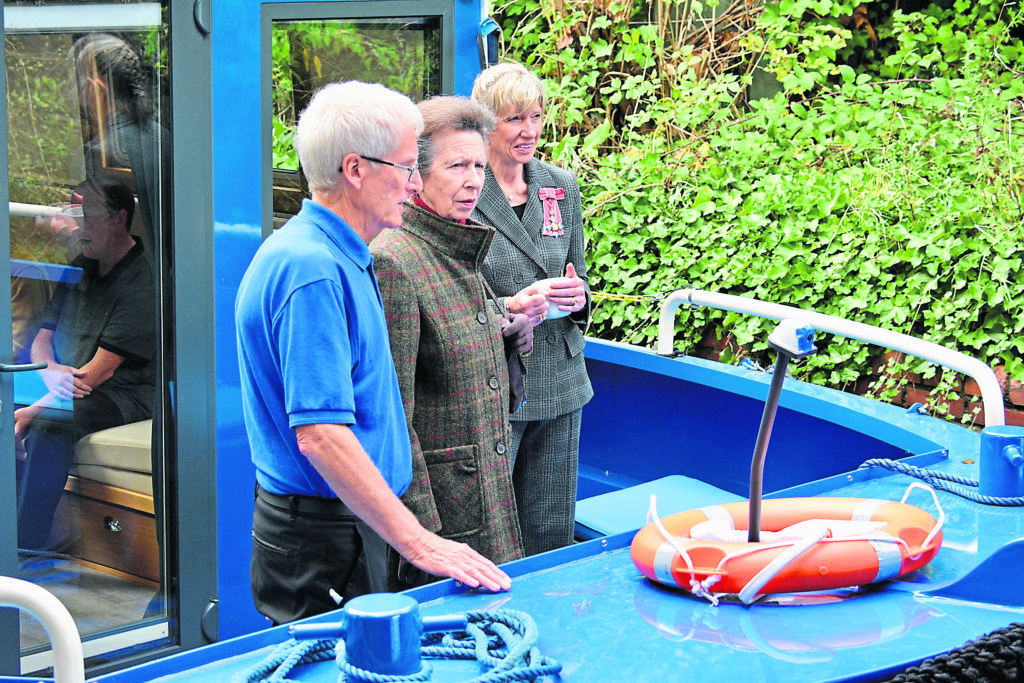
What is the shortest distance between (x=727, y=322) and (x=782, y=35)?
372 centimetres

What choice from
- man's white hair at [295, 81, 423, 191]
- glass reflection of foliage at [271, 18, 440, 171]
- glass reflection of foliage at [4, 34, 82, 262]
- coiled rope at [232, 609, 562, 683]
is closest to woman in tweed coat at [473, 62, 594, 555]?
glass reflection of foliage at [271, 18, 440, 171]

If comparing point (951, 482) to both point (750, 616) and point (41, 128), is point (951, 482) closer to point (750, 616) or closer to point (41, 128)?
point (750, 616)

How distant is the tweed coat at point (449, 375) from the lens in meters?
2.23

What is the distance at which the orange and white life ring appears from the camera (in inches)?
70.1

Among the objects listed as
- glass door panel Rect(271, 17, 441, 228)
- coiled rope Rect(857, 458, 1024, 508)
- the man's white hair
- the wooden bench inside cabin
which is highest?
glass door panel Rect(271, 17, 441, 228)

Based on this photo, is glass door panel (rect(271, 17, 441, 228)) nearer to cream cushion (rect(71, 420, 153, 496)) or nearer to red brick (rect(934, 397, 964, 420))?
cream cushion (rect(71, 420, 153, 496))

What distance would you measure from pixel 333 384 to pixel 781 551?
80cm

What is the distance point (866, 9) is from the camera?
8.00m

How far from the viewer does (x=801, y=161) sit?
6691 millimetres

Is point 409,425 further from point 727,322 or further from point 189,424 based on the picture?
point 727,322

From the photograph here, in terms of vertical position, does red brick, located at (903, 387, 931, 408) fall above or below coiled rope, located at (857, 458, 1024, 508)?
below

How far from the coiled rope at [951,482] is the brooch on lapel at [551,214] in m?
1.08

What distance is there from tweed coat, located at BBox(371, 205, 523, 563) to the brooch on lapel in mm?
681

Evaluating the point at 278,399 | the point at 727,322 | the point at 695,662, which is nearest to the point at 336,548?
the point at 278,399
